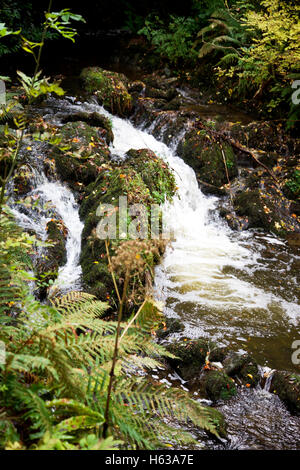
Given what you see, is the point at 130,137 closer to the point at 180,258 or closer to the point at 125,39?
the point at 180,258

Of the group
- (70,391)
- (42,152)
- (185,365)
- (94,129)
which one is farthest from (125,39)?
(70,391)

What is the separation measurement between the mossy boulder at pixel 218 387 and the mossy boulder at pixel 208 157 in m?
5.61

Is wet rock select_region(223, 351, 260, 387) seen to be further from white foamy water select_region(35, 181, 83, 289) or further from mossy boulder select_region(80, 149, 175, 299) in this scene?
white foamy water select_region(35, 181, 83, 289)

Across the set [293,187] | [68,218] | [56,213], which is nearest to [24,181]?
[56,213]

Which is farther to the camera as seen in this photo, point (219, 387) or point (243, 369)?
point (243, 369)

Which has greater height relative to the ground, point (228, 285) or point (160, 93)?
point (160, 93)

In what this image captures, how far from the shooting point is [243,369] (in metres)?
4.07

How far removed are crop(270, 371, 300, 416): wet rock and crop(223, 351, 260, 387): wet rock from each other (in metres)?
0.22

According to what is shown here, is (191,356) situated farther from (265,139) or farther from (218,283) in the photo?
(265,139)

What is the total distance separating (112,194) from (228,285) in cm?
260

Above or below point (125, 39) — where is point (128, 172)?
below

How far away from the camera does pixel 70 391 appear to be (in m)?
1.76

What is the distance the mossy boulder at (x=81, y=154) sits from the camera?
7.08 metres
